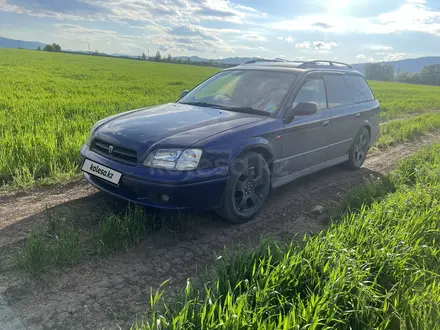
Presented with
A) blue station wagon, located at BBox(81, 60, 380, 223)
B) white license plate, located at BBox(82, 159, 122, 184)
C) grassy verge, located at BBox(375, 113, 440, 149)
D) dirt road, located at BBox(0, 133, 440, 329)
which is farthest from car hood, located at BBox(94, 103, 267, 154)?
grassy verge, located at BBox(375, 113, 440, 149)

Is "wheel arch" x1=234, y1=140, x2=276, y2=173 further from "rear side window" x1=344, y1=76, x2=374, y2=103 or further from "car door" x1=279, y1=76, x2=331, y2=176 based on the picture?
"rear side window" x1=344, y1=76, x2=374, y2=103

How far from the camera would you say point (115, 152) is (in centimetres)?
362

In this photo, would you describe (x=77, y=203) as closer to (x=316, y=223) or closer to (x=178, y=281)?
(x=178, y=281)

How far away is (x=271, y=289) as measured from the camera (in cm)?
226

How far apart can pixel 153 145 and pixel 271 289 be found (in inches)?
69.4

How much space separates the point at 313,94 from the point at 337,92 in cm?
84

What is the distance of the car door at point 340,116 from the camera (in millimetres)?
5270

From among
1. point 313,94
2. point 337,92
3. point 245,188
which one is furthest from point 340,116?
point 245,188

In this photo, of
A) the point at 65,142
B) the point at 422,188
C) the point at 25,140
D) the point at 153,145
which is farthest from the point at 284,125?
the point at 25,140

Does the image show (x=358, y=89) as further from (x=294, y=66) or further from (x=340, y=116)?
(x=294, y=66)

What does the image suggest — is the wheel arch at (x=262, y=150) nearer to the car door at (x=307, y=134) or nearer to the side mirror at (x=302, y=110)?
the car door at (x=307, y=134)

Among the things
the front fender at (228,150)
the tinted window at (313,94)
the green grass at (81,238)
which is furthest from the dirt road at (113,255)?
the tinted window at (313,94)

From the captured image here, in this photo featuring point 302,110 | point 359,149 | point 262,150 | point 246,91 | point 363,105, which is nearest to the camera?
point 262,150

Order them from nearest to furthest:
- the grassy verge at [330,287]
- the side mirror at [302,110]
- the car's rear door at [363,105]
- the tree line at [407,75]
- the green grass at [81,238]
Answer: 1. the grassy verge at [330,287]
2. the green grass at [81,238]
3. the side mirror at [302,110]
4. the car's rear door at [363,105]
5. the tree line at [407,75]
